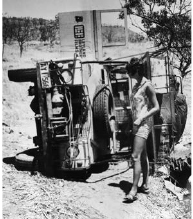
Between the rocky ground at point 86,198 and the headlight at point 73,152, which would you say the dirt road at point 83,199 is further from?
the headlight at point 73,152

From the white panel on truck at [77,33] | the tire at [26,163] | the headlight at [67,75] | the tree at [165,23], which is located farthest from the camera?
the tree at [165,23]

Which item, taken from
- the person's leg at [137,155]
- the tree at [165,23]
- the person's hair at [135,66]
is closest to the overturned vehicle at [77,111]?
the person's hair at [135,66]

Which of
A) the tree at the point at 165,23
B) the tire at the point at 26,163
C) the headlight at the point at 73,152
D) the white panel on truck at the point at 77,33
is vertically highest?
the tree at the point at 165,23

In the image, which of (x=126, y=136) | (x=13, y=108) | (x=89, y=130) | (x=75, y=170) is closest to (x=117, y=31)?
(x=126, y=136)

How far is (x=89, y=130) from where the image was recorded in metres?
3.56

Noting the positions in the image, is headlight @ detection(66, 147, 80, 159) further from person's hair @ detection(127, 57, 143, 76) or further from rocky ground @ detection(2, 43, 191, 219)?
person's hair @ detection(127, 57, 143, 76)

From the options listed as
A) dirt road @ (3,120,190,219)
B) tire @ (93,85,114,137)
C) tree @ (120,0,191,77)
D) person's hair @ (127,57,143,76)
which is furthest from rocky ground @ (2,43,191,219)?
tree @ (120,0,191,77)

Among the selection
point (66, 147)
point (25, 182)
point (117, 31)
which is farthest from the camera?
point (117, 31)

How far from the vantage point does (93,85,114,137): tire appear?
3.53 meters

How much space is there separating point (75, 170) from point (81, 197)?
49 cm

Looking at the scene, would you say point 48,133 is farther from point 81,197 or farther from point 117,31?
point 117,31

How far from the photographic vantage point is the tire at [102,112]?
353cm

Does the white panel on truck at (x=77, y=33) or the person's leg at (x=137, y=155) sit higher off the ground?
the white panel on truck at (x=77, y=33)

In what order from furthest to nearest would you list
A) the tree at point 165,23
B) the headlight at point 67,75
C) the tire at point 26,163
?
the tree at point 165,23 < the tire at point 26,163 < the headlight at point 67,75
